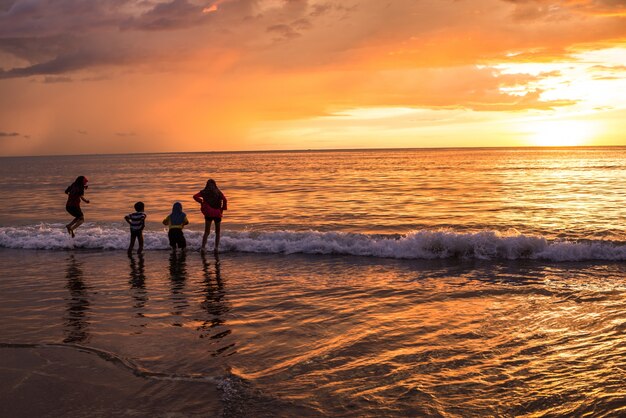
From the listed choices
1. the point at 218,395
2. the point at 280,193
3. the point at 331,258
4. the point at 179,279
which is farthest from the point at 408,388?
the point at 280,193

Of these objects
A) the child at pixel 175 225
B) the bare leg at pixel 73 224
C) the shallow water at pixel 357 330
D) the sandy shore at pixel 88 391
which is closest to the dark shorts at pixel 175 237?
the child at pixel 175 225

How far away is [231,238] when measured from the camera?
16.0 meters

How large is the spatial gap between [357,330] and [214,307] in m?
2.73

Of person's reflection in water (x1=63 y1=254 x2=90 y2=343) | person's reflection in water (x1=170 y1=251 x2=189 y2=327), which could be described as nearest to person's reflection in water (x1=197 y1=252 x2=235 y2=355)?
person's reflection in water (x1=170 y1=251 x2=189 y2=327)

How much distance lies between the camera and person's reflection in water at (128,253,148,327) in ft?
29.1

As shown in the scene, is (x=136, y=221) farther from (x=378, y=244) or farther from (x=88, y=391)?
(x=88, y=391)

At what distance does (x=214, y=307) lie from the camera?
28.7 feet

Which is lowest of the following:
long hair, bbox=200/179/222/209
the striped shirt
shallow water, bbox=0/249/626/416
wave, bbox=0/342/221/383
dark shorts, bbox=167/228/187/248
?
shallow water, bbox=0/249/626/416

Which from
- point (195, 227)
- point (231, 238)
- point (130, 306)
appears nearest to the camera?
point (130, 306)

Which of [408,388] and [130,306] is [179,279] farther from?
[408,388]

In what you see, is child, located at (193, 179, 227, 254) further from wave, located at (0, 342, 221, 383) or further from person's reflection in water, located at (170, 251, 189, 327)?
wave, located at (0, 342, 221, 383)

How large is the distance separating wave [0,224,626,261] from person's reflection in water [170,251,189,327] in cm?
165

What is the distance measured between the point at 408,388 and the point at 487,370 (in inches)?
41.5

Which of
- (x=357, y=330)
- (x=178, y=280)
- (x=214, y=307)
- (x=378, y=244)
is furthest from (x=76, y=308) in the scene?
(x=378, y=244)
